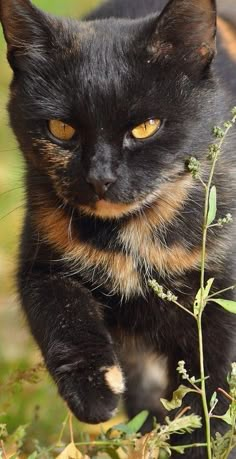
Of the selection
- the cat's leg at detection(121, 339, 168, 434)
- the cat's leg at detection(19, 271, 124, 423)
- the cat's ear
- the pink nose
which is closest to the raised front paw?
the cat's leg at detection(19, 271, 124, 423)

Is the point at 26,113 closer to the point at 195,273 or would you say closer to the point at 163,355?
the point at 195,273

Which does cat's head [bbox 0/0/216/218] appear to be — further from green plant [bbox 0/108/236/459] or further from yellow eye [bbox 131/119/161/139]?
green plant [bbox 0/108/236/459]

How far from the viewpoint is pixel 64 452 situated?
2518 mm

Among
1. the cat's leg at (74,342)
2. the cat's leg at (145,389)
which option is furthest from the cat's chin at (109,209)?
the cat's leg at (145,389)

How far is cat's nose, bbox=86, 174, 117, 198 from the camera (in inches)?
91.7

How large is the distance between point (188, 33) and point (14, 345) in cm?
169

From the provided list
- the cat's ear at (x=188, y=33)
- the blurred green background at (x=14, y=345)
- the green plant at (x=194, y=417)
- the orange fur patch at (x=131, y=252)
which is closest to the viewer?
the green plant at (x=194, y=417)

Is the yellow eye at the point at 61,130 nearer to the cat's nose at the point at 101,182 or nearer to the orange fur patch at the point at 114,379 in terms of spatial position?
the cat's nose at the point at 101,182

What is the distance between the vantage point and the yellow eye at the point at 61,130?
2.45 metres

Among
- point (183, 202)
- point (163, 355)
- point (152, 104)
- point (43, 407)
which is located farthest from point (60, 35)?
point (43, 407)

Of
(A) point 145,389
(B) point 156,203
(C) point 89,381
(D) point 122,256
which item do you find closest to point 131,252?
(D) point 122,256

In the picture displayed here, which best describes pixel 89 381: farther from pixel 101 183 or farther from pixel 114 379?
pixel 101 183

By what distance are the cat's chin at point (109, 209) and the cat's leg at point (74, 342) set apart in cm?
23

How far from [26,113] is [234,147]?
59cm
